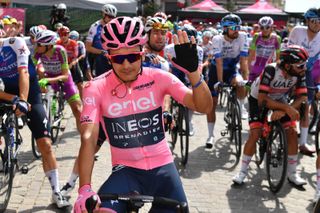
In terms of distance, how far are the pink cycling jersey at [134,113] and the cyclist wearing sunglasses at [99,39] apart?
166 inches

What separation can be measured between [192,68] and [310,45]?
5.22 m

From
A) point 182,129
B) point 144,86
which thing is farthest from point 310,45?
point 144,86

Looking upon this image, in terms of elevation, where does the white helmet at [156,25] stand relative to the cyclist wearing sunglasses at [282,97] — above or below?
above

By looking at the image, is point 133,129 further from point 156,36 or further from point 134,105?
point 156,36

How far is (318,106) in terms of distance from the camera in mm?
8914

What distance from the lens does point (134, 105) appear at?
313 centimetres

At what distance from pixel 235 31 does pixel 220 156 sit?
7.39 ft

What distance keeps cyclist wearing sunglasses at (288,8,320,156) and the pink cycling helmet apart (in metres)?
4.88

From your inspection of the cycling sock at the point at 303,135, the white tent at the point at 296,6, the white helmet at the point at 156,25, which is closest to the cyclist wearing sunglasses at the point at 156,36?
the white helmet at the point at 156,25

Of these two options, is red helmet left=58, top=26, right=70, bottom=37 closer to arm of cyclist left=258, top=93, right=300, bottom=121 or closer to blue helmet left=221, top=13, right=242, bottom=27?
blue helmet left=221, top=13, right=242, bottom=27

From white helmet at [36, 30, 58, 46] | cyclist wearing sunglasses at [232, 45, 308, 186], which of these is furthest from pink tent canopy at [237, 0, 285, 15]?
cyclist wearing sunglasses at [232, 45, 308, 186]

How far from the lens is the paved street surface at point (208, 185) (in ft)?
17.2

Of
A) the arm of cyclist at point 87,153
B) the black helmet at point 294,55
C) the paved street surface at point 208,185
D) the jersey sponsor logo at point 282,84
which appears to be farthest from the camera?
the jersey sponsor logo at point 282,84

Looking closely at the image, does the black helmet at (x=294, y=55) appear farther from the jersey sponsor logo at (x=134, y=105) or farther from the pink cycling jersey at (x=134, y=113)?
the jersey sponsor logo at (x=134, y=105)
